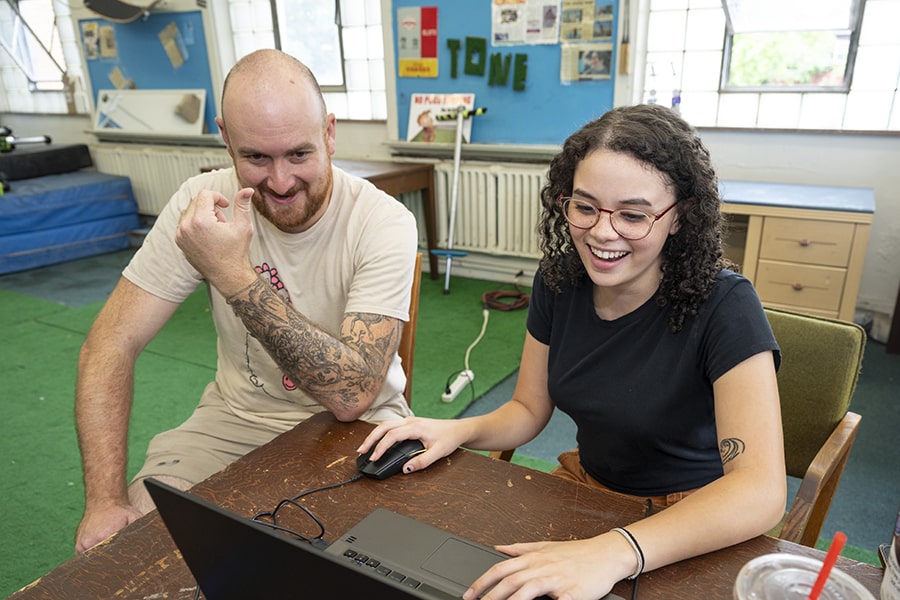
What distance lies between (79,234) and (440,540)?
534 centimetres

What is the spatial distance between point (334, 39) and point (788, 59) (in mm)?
2895

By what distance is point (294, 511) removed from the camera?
922mm

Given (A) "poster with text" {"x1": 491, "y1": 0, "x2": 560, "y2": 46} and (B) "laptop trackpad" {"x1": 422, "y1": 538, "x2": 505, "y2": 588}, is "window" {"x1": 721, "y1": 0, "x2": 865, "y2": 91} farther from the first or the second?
(B) "laptop trackpad" {"x1": 422, "y1": 538, "x2": 505, "y2": 588}

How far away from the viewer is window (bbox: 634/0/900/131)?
3062 millimetres

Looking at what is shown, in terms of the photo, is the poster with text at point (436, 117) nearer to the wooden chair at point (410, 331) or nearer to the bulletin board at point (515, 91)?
the bulletin board at point (515, 91)

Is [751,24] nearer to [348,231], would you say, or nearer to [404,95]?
[404,95]

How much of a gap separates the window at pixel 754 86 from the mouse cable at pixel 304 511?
3181mm

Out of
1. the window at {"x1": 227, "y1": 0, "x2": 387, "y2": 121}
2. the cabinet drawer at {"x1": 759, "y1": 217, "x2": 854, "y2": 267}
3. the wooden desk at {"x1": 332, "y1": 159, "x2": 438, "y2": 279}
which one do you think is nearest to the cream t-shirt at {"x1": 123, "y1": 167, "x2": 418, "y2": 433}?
the cabinet drawer at {"x1": 759, "y1": 217, "x2": 854, "y2": 267}

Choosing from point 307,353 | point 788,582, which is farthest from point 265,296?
point 788,582

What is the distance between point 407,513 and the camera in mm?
906

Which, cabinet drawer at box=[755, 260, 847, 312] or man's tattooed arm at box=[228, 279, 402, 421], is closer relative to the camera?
man's tattooed arm at box=[228, 279, 402, 421]

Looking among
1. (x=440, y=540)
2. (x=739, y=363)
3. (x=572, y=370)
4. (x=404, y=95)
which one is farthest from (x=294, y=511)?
(x=404, y=95)

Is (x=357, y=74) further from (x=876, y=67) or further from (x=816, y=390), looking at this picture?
(x=816, y=390)

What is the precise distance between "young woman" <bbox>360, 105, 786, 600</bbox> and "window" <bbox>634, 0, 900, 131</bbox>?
8.60 feet
